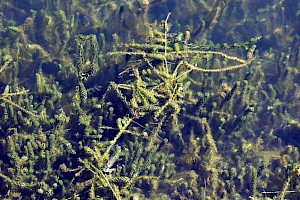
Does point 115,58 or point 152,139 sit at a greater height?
point 115,58

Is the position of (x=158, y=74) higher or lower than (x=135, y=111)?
higher

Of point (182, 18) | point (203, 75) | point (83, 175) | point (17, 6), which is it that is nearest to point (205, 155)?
point (203, 75)

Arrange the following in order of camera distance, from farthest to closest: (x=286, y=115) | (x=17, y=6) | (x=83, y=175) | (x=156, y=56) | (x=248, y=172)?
1. (x=17, y=6)
2. (x=286, y=115)
3. (x=248, y=172)
4. (x=156, y=56)
5. (x=83, y=175)

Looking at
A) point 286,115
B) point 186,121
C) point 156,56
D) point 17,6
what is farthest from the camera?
point 17,6

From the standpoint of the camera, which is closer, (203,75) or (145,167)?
(145,167)

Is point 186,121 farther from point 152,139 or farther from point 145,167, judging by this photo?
point 145,167

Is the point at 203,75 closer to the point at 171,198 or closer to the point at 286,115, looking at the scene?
the point at 286,115

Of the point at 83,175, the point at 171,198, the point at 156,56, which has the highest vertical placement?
the point at 156,56
